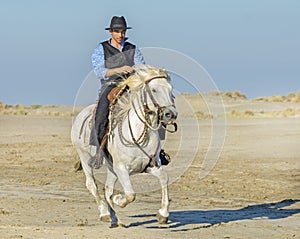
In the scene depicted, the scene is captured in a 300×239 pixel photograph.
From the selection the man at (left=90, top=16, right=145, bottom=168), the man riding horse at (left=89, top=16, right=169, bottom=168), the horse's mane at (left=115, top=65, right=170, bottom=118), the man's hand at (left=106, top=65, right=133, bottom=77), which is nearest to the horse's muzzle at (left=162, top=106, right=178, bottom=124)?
the horse's mane at (left=115, top=65, right=170, bottom=118)

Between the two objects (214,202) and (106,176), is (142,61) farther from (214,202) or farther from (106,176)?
(214,202)

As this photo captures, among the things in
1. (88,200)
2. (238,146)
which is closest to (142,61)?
(88,200)

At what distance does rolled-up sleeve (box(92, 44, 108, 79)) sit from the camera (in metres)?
12.7

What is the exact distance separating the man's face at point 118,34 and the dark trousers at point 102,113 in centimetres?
64

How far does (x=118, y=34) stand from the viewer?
12.6m

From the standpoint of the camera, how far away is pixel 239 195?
694 inches

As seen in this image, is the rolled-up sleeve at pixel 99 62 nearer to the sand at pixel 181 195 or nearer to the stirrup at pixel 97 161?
the stirrup at pixel 97 161

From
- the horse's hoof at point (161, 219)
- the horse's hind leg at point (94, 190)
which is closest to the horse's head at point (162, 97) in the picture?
the horse's hoof at point (161, 219)

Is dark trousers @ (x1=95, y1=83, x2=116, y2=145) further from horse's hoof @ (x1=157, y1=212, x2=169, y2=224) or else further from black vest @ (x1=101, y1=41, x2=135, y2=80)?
horse's hoof @ (x1=157, y1=212, x2=169, y2=224)

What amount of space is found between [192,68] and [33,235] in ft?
10.6

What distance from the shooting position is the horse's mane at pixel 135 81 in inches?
464

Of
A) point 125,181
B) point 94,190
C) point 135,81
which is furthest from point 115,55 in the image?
point 94,190

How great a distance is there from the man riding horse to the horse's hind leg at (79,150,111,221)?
2.13 feet

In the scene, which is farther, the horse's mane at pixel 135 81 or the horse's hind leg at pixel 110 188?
the horse's hind leg at pixel 110 188
